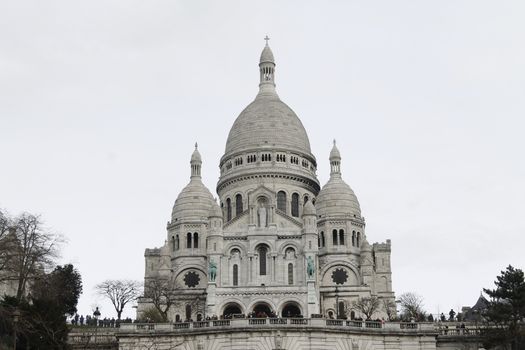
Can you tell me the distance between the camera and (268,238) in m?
97.7

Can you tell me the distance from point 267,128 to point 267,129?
0.59ft

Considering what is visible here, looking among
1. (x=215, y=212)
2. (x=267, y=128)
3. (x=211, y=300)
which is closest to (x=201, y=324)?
(x=211, y=300)

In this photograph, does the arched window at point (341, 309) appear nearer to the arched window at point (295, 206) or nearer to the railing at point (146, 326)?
the arched window at point (295, 206)

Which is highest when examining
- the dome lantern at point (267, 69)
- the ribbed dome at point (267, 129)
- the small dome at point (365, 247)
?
the dome lantern at point (267, 69)

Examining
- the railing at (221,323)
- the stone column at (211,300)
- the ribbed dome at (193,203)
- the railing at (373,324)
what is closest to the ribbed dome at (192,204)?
the ribbed dome at (193,203)

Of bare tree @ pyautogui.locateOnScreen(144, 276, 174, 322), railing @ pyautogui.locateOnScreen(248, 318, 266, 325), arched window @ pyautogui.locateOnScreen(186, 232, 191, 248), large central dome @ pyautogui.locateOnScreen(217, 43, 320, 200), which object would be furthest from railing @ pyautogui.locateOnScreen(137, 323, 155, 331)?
large central dome @ pyautogui.locateOnScreen(217, 43, 320, 200)

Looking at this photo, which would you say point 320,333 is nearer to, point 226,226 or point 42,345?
point 42,345

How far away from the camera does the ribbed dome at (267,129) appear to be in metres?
115

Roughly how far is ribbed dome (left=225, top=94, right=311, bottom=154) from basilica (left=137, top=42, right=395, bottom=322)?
0.14 meters

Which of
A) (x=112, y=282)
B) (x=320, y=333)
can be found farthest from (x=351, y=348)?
(x=112, y=282)

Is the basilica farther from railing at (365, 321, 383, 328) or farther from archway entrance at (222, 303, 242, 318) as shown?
railing at (365, 321, 383, 328)

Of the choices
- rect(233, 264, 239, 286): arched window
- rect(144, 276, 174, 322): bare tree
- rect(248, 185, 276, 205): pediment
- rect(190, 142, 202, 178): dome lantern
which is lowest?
rect(144, 276, 174, 322): bare tree

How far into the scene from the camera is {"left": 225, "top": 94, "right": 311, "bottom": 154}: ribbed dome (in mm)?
114919

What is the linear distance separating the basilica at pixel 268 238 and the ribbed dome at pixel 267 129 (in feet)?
0.46
